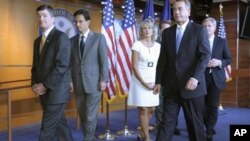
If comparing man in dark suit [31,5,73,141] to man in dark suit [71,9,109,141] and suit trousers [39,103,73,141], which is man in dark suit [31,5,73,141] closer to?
suit trousers [39,103,73,141]

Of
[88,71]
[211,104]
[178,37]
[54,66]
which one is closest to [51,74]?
[54,66]

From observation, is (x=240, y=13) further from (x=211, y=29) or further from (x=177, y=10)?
(x=177, y=10)

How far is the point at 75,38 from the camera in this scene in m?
4.24

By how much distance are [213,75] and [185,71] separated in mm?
1429

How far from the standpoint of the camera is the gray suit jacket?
407 cm

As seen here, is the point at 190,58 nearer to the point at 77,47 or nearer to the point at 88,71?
the point at 88,71

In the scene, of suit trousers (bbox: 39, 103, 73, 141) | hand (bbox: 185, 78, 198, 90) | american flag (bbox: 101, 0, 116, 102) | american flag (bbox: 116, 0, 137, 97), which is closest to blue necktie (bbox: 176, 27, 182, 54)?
hand (bbox: 185, 78, 198, 90)

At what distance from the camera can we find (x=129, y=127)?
5.86 metres

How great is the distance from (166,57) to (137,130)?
253 cm

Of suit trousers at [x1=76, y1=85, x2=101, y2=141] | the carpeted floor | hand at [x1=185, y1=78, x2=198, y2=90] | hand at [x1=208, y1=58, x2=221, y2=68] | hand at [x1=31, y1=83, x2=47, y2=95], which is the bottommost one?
the carpeted floor

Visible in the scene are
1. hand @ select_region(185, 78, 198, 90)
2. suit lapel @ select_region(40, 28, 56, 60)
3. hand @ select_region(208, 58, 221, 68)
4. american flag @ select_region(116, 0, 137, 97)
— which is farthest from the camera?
american flag @ select_region(116, 0, 137, 97)

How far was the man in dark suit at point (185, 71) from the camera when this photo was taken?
10.2ft

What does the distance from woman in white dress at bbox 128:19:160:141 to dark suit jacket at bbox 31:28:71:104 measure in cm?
120

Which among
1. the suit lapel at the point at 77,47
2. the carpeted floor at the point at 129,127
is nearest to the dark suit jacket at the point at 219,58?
the carpeted floor at the point at 129,127
